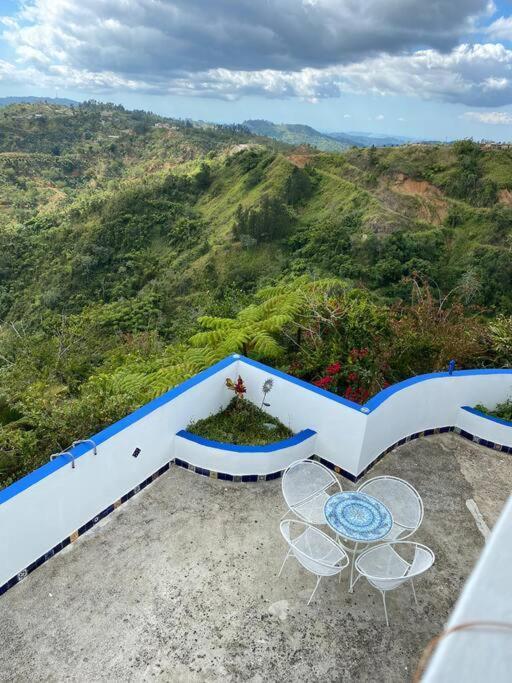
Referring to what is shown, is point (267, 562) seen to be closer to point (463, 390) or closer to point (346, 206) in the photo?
point (463, 390)

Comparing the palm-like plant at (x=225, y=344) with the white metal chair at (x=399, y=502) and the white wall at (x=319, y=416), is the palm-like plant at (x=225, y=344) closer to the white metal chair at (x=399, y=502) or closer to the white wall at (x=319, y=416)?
the white wall at (x=319, y=416)

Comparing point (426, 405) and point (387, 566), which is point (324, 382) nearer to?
point (426, 405)

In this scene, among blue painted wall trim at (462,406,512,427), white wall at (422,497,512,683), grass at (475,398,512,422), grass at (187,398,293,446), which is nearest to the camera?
white wall at (422,497,512,683)

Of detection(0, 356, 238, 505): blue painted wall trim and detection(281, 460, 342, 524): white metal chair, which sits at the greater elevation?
detection(0, 356, 238, 505): blue painted wall trim

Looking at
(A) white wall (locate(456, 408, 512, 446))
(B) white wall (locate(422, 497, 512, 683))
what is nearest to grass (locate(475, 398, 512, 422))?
(A) white wall (locate(456, 408, 512, 446))

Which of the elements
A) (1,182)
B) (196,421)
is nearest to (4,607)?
(196,421)

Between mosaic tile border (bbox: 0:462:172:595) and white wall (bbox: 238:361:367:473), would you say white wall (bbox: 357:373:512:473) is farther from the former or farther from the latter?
mosaic tile border (bbox: 0:462:172:595)
